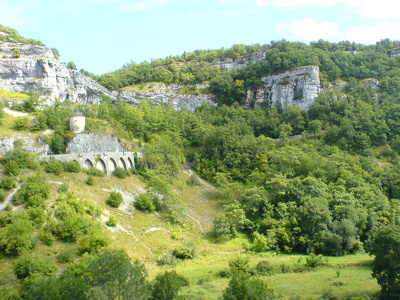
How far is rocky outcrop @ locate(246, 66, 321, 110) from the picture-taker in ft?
201

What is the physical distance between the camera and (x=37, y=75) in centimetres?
5459

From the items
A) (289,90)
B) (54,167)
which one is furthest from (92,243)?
(289,90)

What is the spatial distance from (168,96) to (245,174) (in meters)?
29.0

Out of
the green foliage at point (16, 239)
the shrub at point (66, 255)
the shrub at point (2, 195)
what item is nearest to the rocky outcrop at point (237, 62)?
the shrub at point (2, 195)

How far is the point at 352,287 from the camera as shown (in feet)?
75.7

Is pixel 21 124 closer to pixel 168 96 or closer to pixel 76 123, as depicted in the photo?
pixel 76 123

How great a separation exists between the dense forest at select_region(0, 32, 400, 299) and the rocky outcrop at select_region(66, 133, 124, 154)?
1.07 meters

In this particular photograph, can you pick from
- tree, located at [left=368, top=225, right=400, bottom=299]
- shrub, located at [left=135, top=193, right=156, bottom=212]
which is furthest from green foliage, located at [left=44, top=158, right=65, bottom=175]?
tree, located at [left=368, top=225, right=400, bottom=299]

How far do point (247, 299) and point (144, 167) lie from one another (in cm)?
2637

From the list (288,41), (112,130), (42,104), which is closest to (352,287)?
(112,130)

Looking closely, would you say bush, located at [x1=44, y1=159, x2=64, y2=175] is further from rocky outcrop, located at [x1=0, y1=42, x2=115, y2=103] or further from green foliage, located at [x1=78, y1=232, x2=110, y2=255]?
rocky outcrop, located at [x1=0, y1=42, x2=115, y2=103]

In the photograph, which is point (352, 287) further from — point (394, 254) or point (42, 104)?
point (42, 104)

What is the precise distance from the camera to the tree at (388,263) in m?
21.1

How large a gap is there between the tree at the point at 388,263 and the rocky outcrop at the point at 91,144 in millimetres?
28528
